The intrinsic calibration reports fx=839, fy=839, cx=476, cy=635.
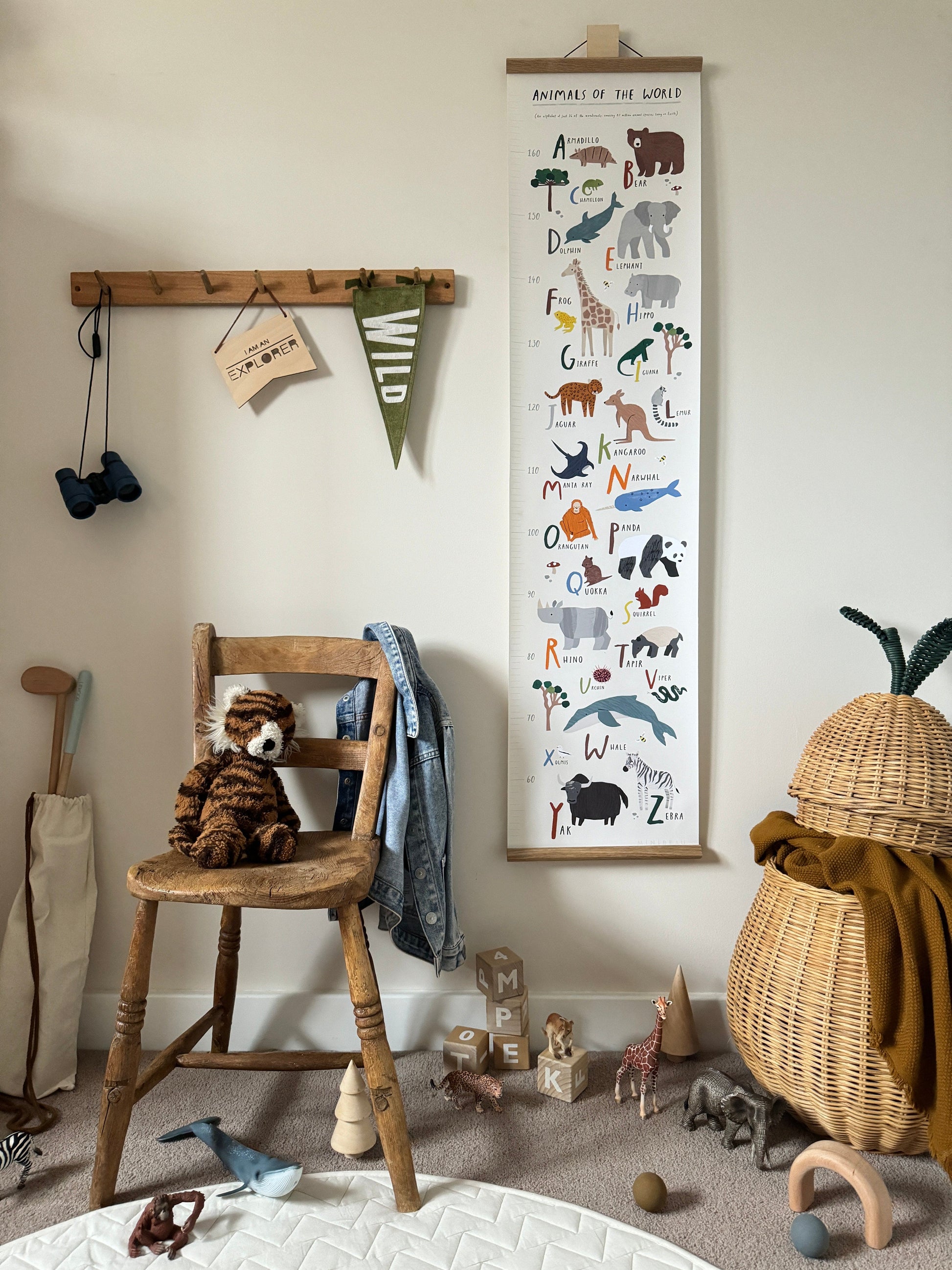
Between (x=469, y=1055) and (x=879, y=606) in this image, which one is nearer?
(x=469, y=1055)

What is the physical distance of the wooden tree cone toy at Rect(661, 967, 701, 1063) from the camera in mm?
1625

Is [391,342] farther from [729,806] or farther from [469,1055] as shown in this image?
[469,1055]

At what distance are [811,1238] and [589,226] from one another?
5.63 ft

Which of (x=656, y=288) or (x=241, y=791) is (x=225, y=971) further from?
(x=656, y=288)

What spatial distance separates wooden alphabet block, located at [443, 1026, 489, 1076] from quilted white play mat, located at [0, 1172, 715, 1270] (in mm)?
276

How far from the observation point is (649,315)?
1.66m

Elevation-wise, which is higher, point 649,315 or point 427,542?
point 649,315

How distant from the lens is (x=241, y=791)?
4.58ft

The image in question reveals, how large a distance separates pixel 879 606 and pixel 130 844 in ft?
5.24

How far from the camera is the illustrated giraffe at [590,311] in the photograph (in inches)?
65.1

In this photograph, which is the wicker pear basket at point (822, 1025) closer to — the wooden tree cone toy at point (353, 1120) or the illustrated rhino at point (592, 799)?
the illustrated rhino at point (592, 799)

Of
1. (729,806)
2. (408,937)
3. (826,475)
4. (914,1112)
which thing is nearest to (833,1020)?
(914,1112)

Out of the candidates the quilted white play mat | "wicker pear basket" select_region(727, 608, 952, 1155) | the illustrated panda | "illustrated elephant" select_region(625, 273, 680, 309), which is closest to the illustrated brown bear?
"illustrated elephant" select_region(625, 273, 680, 309)

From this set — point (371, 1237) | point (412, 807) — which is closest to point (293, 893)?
point (412, 807)
